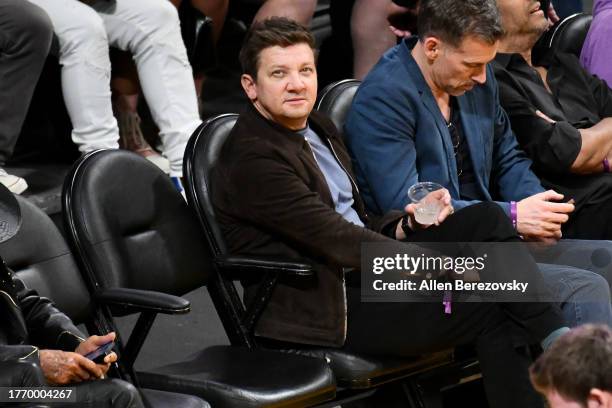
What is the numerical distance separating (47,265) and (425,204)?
1008mm

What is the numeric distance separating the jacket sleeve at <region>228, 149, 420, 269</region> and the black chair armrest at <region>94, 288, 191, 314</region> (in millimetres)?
370

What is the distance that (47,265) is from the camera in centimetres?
335

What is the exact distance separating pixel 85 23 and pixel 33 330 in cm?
156

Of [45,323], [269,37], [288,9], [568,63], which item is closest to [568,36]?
[568,63]

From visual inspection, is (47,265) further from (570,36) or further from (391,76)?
(570,36)

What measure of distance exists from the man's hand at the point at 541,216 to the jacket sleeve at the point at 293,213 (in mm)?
499

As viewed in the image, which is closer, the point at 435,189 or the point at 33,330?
the point at 33,330

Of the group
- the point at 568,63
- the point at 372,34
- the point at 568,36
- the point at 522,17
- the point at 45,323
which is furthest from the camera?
the point at 372,34

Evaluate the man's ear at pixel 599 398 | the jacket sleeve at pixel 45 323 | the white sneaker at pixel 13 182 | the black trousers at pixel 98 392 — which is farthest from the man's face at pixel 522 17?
the man's ear at pixel 599 398

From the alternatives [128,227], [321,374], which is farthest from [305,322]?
[128,227]

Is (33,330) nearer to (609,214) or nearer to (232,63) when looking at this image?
(609,214)

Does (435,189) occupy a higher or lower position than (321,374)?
higher

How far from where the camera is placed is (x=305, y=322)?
136 inches

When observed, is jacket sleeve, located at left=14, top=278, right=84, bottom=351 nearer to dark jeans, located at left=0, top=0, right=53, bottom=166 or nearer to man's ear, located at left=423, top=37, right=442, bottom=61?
dark jeans, located at left=0, top=0, right=53, bottom=166
